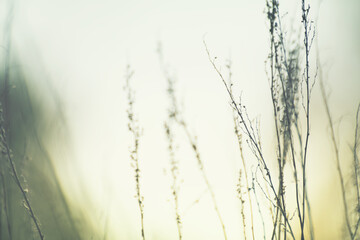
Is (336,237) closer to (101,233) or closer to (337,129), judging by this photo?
(337,129)

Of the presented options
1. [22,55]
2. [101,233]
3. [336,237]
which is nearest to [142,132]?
[101,233]

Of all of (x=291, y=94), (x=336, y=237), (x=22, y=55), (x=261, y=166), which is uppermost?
(x=22, y=55)

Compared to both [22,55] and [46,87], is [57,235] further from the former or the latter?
[22,55]

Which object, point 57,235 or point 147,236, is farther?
point 57,235

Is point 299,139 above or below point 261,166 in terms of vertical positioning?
above

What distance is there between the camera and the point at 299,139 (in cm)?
167

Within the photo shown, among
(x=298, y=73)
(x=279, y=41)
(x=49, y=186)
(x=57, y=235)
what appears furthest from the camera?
(x=49, y=186)

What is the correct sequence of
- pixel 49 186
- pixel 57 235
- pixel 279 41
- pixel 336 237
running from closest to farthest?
pixel 279 41 → pixel 336 237 → pixel 57 235 → pixel 49 186

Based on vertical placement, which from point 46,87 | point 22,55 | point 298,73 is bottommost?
point 298,73

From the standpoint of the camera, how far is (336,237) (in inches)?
74.4

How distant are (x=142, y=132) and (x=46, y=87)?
2.46 ft

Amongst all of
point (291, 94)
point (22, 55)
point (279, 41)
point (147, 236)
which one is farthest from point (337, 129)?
point (22, 55)

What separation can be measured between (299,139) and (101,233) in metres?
1.29

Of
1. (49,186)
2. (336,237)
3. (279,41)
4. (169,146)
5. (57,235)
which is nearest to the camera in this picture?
(279,41)
